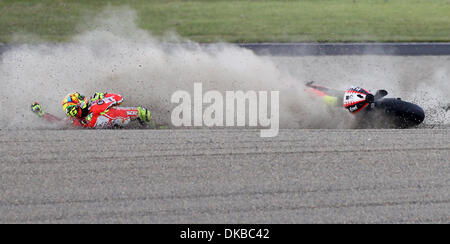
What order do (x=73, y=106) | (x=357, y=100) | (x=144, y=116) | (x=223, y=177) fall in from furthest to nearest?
(x=144, y=116) → (x=73, y=106) → (x=357, y=100) → (x=223, y=177)

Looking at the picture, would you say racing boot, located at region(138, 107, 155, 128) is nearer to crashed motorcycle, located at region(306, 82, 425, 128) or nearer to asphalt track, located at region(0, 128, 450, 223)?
asphalt track, located at region(0, 128, 450, 223)

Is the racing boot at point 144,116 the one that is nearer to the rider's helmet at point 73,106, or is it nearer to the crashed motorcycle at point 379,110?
the rider's helmet at point 73,106

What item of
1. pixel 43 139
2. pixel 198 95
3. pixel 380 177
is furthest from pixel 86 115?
pixel 380 177

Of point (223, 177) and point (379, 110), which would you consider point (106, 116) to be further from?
point (379, 110)

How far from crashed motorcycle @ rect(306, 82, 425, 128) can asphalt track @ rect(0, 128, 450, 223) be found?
0.81m

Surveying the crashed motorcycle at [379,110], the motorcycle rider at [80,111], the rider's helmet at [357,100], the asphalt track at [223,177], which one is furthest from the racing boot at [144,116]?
the rider's helmet at [357,100]

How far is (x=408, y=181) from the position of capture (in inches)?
307

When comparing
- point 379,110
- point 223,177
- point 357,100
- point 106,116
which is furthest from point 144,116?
point 379,110

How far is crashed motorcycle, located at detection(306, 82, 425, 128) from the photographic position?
32.8ft

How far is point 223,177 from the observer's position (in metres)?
7.80

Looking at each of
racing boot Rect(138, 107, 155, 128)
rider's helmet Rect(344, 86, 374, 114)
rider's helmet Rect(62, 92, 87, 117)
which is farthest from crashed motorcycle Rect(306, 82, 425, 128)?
rider's helmet Rect(62, 92, 87, 117)

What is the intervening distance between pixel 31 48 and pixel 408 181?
1388 centimetres

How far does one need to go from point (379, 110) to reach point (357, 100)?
31.8 inches

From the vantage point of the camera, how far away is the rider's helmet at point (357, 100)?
9941 millimetres
